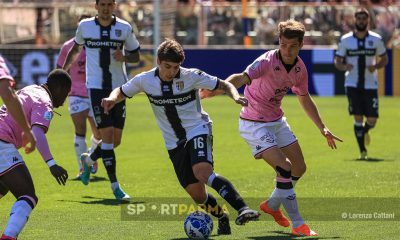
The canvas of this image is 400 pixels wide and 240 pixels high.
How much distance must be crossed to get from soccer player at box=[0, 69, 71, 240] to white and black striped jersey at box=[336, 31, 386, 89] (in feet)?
33.0

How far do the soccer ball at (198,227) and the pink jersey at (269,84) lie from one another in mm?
1547

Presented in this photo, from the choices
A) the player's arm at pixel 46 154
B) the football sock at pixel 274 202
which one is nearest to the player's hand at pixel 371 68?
the football sock at pixel 274 202

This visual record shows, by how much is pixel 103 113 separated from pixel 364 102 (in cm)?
644

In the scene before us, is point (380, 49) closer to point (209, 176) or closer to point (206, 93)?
point (206, 93)

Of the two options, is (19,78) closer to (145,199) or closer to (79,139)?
(79,139)

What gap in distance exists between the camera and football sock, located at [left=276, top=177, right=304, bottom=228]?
34.1ft

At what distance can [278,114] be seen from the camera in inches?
435

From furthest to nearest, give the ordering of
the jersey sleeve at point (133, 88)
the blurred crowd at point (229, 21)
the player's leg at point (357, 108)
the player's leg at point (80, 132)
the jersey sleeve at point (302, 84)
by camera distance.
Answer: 1. the blurred crowd at point (229, 21)
2. the player's leg at point (357, 108)
3. the player's leg at point (80, 132)
4. the jersey sleeve at point (302, 84)
5. the jersey sleeve at point (133, 88)

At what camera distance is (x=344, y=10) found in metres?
32.2

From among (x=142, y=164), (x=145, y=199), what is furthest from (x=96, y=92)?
(x=142, y=164)

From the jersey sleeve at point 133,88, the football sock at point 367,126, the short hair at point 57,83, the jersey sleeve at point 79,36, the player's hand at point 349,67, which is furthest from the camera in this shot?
the football sock at point 367,126

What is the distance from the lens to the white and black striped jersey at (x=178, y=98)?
10.2m

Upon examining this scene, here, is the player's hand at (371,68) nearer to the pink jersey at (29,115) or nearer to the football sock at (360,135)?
the football sock at (360,135)

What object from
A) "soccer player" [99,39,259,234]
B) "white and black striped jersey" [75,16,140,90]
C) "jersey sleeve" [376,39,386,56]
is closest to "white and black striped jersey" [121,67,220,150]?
"soccer player" [99,39,259,234]
